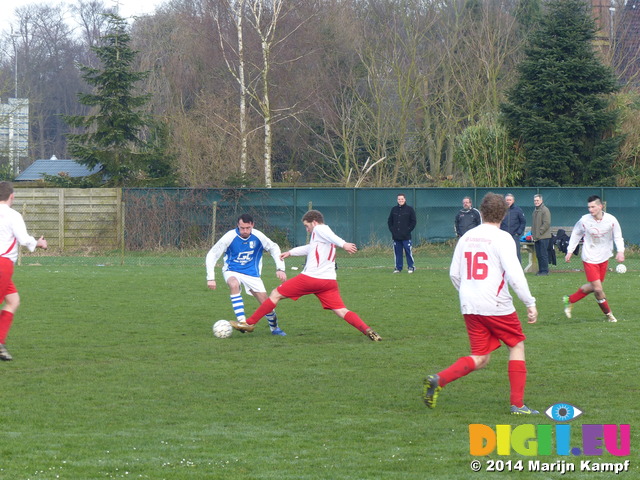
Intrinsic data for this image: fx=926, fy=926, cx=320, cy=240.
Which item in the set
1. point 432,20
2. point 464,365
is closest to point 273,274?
point 464,365

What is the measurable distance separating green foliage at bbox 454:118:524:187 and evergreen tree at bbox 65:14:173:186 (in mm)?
10917

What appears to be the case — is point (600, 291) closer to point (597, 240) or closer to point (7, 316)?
point (597, 240)

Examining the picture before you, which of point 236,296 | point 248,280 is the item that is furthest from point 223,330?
point 248,280

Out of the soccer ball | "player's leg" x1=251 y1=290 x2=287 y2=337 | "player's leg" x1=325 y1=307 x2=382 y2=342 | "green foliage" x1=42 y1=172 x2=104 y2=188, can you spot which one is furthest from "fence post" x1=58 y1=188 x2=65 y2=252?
"player's leg" x1=325 y1=307 x2=382 y2=342

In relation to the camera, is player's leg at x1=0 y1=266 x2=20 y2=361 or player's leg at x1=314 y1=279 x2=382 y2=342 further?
player's leg at x1=314 y1=279 x2=382 y2=342

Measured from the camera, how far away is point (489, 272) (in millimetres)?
7062

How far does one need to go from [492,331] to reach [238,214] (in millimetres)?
22871

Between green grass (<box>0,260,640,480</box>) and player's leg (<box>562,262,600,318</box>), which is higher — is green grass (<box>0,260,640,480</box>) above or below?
below

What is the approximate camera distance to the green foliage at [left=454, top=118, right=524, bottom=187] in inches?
1271

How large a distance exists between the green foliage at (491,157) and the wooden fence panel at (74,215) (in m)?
12.2

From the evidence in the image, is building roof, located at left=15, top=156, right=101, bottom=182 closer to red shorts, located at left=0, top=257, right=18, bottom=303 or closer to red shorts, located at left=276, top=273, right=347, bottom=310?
red shorts, located at left=276, top=273, right=347, bottom=310

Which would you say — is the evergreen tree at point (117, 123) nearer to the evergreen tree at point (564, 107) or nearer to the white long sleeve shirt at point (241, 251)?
the evergreen tree at point (564, 107)

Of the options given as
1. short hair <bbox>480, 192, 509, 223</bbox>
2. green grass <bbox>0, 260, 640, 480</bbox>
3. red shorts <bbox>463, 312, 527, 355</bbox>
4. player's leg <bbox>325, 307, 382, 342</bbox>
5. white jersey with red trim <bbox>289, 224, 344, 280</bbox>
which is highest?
short hair <bbox>480, 192, 509, 223</bbox>

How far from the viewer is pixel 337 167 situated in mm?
41594
